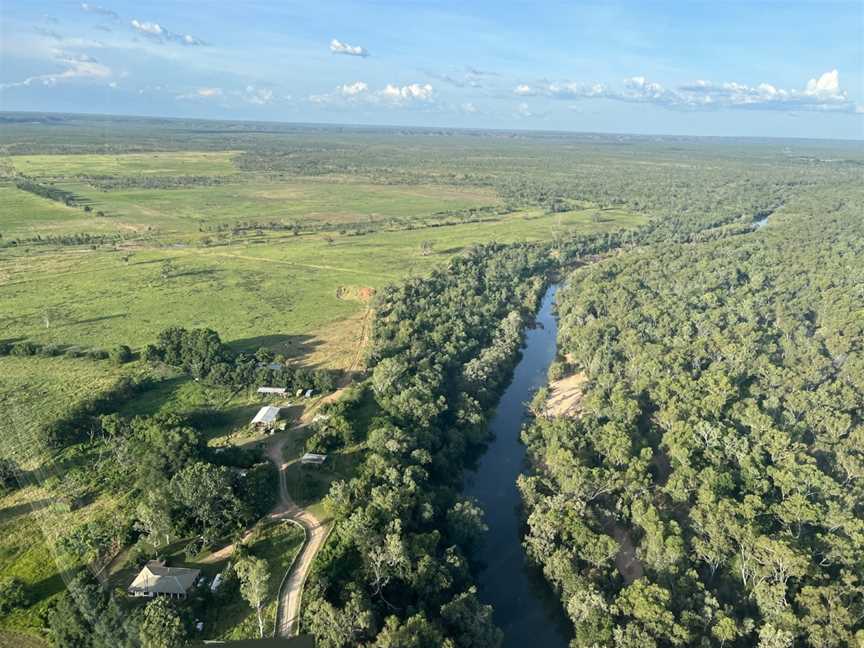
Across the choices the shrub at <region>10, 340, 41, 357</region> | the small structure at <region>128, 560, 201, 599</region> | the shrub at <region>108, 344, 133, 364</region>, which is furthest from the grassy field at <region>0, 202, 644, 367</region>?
the small structure at <region>128, 560, 201, 599</region>

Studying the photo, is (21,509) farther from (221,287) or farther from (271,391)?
(221,287)

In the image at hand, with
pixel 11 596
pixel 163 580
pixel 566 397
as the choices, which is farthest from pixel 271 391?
pixel 566 397

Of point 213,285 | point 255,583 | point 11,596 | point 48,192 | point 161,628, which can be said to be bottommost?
point 11,596

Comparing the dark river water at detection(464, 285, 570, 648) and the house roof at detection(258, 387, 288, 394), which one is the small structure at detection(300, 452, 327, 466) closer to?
the dark river water at detection(464, 285, 570, 648)

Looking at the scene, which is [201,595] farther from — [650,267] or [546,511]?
[650,267]

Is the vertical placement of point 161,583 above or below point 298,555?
above

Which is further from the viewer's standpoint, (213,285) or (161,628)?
(213,285)

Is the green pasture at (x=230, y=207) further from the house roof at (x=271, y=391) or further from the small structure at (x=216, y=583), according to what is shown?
the small structure at (x=216, y=583)
